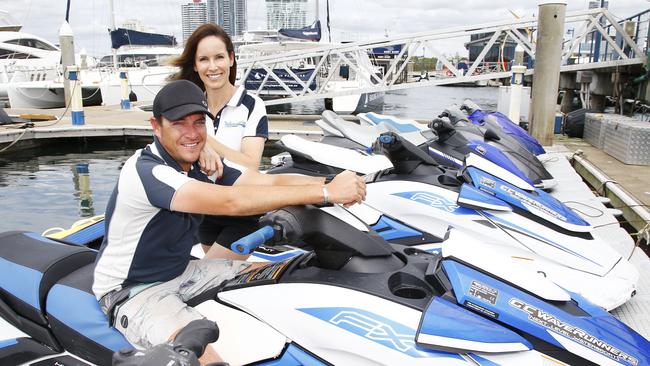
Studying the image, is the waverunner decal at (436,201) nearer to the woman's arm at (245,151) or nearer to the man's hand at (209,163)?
the woman's arm at (245,151)

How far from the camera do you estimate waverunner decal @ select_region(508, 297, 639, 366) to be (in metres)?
1.91

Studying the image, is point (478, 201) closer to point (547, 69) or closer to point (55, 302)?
point (55, 302)

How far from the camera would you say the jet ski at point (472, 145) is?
5.30 metres

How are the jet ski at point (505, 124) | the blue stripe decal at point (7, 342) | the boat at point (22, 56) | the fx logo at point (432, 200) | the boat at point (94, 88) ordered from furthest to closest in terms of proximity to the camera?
the boat at point (22, 56) → the boat at point (94, 88) → the jet ski at point (505, 124) → the fx logo at point (432, 200) → the blue stripe decal at point (7, 342)

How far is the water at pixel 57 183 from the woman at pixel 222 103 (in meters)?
5.12

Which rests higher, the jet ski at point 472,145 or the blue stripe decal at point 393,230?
the jet ski at point 472,145

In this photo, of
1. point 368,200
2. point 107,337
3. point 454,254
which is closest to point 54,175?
point 368,200

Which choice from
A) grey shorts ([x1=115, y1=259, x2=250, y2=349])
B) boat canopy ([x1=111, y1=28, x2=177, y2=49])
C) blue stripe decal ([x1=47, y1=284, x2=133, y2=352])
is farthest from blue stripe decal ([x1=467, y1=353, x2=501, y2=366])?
boat canopy ([x1=111, y1=28, x2=177, y2=49])

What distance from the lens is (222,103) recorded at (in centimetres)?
337

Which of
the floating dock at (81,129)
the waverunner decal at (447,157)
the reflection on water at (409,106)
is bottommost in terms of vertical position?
the reflection on water at (409,106)

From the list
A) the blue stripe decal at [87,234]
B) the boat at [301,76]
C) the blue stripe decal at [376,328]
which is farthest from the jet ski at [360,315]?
the boat at [301,76]

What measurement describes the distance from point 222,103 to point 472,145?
9.38 feet

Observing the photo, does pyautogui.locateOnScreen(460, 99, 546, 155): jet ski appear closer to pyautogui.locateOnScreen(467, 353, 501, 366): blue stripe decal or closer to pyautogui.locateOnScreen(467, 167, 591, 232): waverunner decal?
pyautogui.locateOnScreen(467, 167, 591, 232): waverunner decal

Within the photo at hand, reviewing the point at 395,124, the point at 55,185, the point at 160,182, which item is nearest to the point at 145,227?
the point at 160,182
